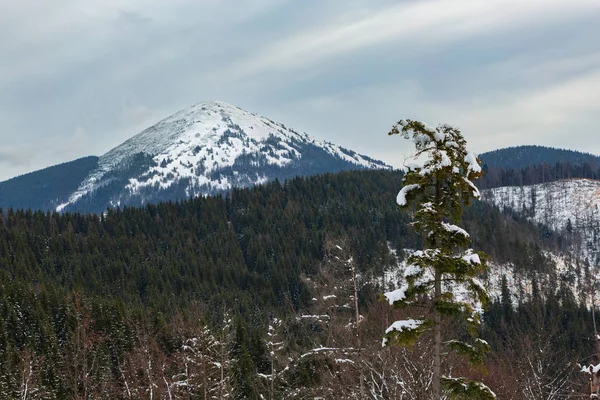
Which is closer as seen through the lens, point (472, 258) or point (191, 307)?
point (472, 258)

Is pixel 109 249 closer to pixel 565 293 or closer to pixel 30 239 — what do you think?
pixel 30 239

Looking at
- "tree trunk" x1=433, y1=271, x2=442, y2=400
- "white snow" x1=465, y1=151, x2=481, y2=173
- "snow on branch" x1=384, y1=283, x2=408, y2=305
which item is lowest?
"tree trunk" x1=433, y1=271, x2=442, y2=400

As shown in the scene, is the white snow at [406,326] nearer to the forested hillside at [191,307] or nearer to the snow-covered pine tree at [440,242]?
the snow-covered pine tree at [440,242]

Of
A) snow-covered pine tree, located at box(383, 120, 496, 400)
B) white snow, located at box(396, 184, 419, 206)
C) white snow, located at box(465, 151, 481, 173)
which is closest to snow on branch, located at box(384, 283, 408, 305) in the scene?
snow-covered pine tree, located at box(383, 120, 496, 400)

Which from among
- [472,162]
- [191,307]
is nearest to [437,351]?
[472,162]

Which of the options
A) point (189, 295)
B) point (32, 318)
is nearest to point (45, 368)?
point (32, 318)

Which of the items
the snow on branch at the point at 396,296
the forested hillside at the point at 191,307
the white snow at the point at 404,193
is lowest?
the forested hillside at the point at 191,307

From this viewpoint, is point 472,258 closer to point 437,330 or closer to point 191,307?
point 437,330

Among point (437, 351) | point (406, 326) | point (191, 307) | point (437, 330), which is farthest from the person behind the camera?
point (191, 307)

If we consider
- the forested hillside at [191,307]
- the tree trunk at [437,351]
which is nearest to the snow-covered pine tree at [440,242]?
the tree trunk at [437,351]

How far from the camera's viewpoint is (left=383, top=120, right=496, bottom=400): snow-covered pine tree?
13305 mm

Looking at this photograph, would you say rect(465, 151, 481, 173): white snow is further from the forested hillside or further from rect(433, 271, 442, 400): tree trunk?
the forested hillside

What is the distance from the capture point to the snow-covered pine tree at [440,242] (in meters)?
13.3

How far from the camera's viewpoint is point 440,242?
13852 mm
